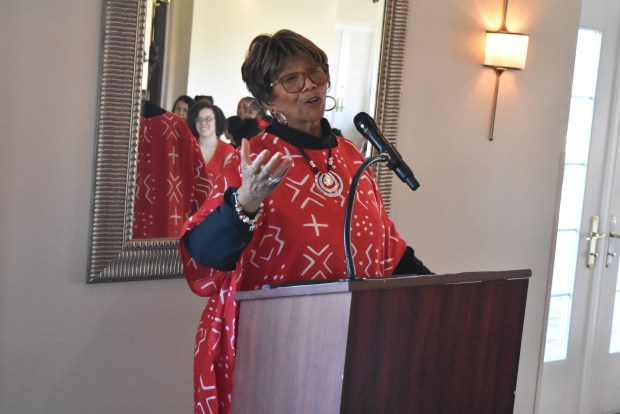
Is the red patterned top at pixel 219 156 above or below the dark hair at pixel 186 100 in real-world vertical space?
below

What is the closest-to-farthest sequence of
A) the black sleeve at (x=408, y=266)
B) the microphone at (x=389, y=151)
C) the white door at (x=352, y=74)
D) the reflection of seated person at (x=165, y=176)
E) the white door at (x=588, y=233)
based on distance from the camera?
1. the microphone at (x=389, y=151)
2. the black sleeve at (x=408, y=266)
3. the reflection of seated person at (x=165, y=176)
4. the white door at (x=352, y=74)
5. the white door at (x=588, y=233)

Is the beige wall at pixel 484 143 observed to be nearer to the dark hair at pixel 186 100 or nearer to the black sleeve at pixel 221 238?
the dark hair at pixel 186 100

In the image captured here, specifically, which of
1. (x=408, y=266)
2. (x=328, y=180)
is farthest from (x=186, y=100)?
(x=408, y=266)

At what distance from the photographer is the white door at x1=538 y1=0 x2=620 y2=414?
409 cm

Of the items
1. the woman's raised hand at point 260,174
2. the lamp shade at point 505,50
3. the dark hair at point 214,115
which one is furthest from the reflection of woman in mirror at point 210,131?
the lamp shade at point 505,50

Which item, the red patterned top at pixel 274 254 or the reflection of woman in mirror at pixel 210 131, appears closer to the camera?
the red patterned top at pixel 274 254

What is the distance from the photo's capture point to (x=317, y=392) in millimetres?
1489

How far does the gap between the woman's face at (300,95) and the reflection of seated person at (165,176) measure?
2.07ft

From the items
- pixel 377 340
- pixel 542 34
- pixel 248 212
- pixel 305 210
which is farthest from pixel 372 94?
pixel 377 340

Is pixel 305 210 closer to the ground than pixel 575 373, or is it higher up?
higher up

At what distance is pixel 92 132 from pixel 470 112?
162 centimetres

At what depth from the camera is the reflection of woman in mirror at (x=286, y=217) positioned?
191 cm

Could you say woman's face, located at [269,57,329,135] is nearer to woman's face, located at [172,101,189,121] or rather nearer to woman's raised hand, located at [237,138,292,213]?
woman's raised hand, located at [237,138,292,213]

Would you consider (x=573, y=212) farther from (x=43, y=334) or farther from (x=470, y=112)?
(x=43, y=334)
